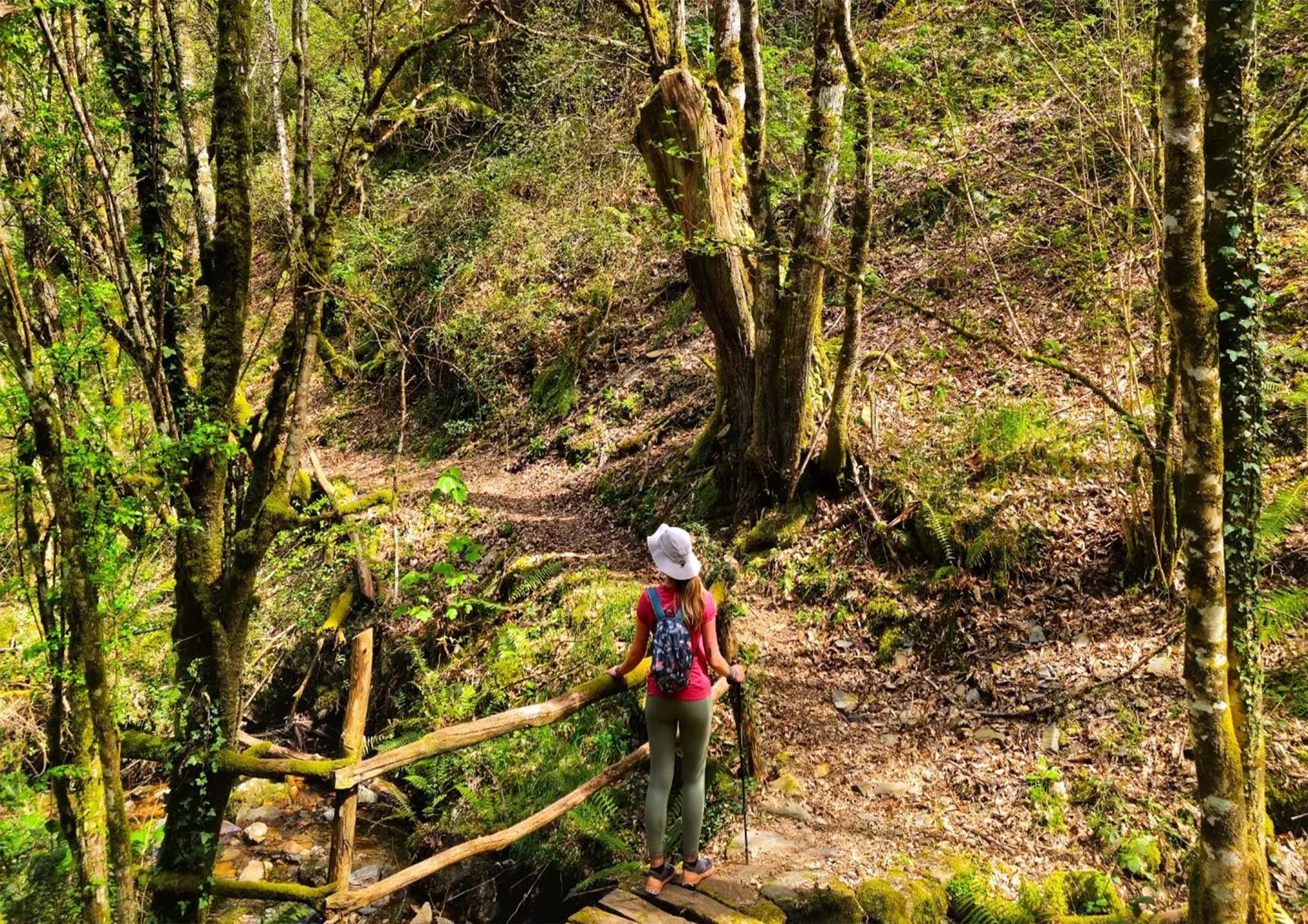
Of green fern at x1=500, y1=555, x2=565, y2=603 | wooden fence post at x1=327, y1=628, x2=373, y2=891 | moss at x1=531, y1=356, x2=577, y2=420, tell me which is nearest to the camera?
wooden fence post at x1=327, y1=628, x2=373, y2=891

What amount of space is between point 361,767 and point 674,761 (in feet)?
5.63

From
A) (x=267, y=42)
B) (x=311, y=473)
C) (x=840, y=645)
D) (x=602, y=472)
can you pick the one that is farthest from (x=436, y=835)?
(x=267, y=42)

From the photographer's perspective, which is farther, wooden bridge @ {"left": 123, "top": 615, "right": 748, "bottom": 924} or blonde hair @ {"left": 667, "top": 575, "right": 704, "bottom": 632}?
blonde hair @ {"left": 667, "top": 575, "right": 704, "bottom": 632}

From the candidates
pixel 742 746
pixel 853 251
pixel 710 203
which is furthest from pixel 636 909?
pixel 710 203

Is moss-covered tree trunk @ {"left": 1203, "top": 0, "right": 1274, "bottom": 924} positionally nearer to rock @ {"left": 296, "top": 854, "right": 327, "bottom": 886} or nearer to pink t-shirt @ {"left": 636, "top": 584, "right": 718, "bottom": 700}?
pink t-shirt @ {"left": 636, "top": 584, "right": 718, "bottom": 700}

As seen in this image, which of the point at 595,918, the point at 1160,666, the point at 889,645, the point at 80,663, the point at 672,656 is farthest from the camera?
the point at 889,645

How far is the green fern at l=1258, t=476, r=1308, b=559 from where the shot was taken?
509 centimetres

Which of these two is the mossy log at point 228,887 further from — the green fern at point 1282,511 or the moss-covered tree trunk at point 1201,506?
the green fern at point 1282,511

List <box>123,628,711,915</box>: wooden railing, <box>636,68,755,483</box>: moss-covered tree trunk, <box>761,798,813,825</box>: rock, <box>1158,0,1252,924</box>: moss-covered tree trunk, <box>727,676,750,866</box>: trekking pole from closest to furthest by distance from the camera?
<box>1158,0,1252,924</box>: moss-covered tree trunk
<box>123,628,711,915</box>: wooden railing
<box>727,676,750,866</box>: trekking pole
<box>761,798,813,825</box>: rock
<box>636,68,755,483</box>: moss-covered tree trunk

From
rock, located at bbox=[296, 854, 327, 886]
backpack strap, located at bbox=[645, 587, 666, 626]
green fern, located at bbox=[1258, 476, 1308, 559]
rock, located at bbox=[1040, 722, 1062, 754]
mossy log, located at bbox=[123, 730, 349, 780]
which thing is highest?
green fern, located at bbox=[1258, 476, 1308, 559]

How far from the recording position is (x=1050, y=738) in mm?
5297

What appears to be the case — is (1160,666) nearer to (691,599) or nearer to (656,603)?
(691,599)

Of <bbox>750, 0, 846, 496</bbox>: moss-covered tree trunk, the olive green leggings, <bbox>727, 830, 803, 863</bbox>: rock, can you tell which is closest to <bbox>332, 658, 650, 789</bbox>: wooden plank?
the olive green leggings

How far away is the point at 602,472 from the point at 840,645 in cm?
478
